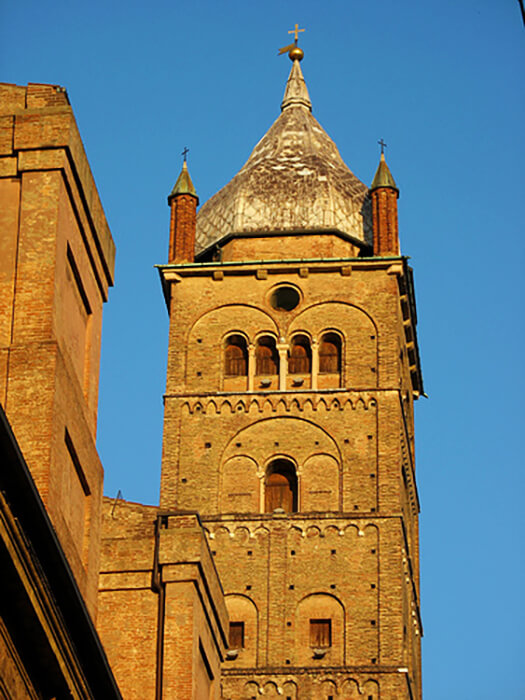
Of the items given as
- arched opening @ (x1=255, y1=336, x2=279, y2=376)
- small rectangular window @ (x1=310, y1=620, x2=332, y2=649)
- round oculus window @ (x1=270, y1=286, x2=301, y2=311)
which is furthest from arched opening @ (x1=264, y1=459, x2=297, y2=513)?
round oculus window @ (x1=270, y1=286, x2=301, y2=311)

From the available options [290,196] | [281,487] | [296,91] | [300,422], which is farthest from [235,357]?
[296,91]

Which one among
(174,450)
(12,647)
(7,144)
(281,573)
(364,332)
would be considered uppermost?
(364,332)

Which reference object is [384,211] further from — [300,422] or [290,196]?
[300,422]

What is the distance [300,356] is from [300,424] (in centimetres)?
219

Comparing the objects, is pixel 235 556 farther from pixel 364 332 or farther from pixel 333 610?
pixel 364 332

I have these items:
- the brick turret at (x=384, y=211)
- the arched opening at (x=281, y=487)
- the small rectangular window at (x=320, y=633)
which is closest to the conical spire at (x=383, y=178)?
the brick turret at (x=384, y=211)

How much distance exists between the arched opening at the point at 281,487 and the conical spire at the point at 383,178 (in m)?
8.61

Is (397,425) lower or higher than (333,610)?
higher

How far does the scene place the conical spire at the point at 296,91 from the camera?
5928cm

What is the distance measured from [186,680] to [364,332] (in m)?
25.0

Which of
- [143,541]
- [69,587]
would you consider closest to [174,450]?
[143,541]

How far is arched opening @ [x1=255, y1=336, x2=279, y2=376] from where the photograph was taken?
50156mm

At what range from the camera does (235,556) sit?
155 ft

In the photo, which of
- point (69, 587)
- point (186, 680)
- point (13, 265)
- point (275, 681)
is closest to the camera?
point (69, 587)
